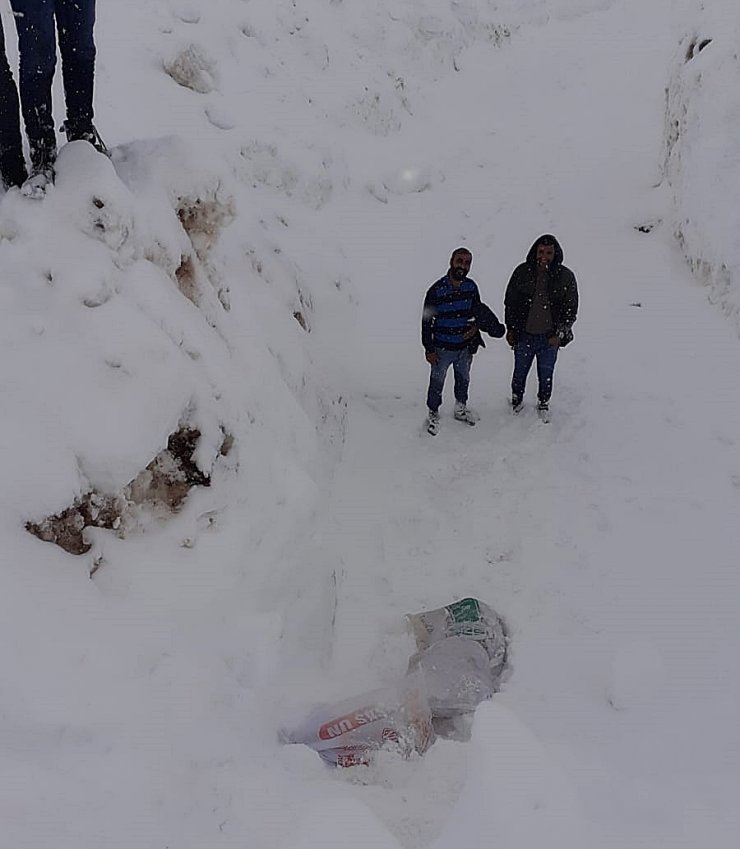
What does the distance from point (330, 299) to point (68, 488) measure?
217 inches

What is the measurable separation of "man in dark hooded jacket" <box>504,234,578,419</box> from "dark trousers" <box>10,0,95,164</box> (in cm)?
384

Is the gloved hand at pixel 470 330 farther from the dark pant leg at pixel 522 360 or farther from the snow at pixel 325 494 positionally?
the snow at pixel 325 494

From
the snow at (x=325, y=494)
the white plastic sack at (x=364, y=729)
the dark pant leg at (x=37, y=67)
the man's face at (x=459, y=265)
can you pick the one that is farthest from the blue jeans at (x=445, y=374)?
the dark pant leg at (x=37, y=67)

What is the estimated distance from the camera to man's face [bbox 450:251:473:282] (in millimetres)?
6516

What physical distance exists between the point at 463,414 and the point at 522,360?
2.69ft

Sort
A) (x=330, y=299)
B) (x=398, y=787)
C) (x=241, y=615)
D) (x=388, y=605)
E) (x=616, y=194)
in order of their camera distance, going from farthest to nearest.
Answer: (x=616, y=194) < (x=330, y=299) < (x=388, y=605) < (x=241, y=615) < (x=398, y=787)

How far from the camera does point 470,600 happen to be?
Answer: 5.28 m

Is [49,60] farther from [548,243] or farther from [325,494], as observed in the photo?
[548,243]

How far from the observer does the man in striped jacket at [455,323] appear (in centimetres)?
673

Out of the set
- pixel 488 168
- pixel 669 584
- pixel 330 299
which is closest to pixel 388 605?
pixel 669 584

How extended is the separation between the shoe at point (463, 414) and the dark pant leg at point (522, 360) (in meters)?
0.50

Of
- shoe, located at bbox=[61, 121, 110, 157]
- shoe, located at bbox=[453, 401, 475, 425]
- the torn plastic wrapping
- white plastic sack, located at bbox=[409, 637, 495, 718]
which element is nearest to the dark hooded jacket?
shoe, located at bbox=[453, 401, 475, 425]

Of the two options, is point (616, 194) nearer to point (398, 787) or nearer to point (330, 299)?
point (330, 299)

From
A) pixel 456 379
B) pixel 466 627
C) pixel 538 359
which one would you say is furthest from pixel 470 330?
pixel 466 627
